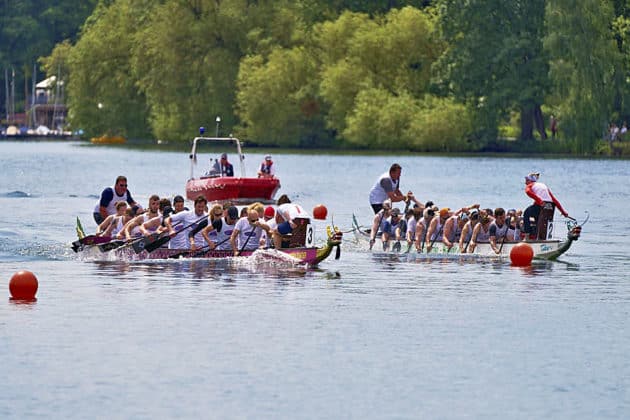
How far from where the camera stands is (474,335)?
941 inches

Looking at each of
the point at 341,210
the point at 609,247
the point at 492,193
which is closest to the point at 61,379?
the point at 609,247

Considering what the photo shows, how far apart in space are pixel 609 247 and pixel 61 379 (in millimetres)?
23100

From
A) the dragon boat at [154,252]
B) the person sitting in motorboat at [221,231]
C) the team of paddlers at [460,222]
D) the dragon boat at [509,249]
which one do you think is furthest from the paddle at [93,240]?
the dragon boat at [509,249]

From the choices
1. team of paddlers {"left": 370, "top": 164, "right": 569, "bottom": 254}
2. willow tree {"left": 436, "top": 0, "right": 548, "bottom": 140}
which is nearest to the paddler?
team of paddlers {"left": 370, "top": 164, "right": 569, "bottom": 254}

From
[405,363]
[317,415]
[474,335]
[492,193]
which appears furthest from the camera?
[492,193]

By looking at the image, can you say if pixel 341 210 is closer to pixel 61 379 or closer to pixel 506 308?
pixel 506 308

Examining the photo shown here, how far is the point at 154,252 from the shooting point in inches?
1293

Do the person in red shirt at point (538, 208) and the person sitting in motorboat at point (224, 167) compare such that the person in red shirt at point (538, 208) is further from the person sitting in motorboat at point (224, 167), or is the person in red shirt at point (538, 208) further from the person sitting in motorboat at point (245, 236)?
the person sitting in motorboat at point (224, 167)

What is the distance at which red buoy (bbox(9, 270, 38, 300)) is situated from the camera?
27172 mm

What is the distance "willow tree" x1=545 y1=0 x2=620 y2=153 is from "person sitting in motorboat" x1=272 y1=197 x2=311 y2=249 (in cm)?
5562

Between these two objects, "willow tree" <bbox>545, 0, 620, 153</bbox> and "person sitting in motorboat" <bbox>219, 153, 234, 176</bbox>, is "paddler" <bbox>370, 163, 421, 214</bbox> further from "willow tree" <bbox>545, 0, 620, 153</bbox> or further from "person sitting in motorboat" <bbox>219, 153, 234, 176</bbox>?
"willow tree" <bbox>545, 0, 620, 153</bbox>

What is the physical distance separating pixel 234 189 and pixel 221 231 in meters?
23.3

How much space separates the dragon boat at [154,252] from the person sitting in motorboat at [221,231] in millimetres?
207

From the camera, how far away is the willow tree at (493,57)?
317ft
